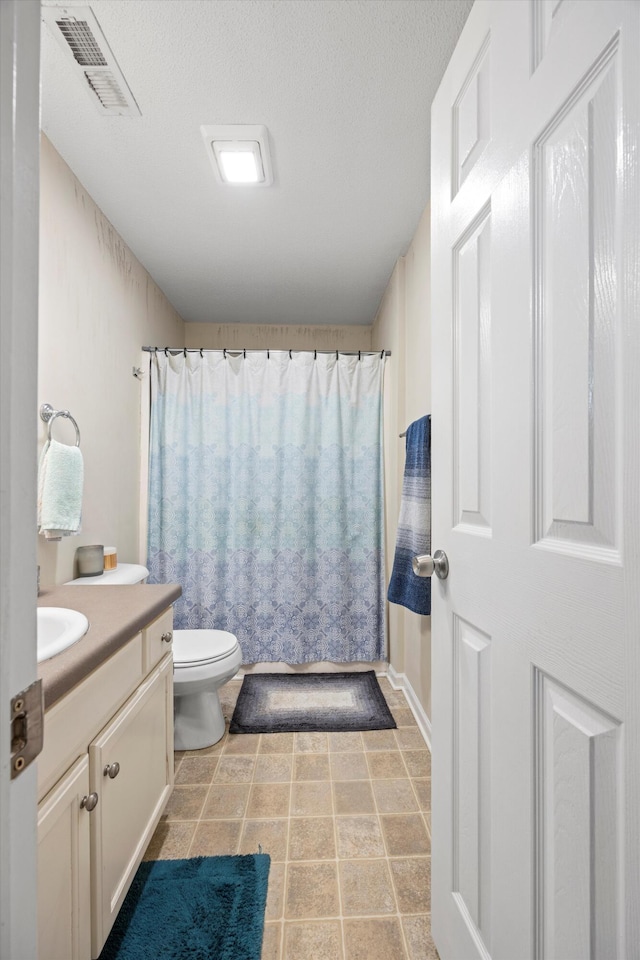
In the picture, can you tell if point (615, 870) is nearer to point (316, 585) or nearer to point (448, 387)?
point (448, 387)

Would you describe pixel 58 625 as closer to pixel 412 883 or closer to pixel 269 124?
pixel 412 883

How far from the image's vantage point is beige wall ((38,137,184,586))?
5.81ft

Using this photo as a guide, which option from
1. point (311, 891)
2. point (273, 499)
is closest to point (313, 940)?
point (311, 891)

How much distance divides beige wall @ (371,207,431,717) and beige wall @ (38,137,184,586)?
1467 mm

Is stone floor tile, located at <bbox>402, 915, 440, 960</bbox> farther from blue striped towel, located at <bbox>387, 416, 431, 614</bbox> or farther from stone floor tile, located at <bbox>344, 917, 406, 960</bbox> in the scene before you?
blue striped towel, located at <bbox>387, 416, 431, 614</bbox>

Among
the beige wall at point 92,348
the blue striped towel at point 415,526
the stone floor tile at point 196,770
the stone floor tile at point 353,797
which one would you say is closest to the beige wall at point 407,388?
the blue striped towel at point 415,526

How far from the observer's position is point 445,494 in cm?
105

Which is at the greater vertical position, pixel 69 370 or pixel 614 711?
pixel 69 370

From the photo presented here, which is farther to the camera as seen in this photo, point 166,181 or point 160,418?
point 160,418

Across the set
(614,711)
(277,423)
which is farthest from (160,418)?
(614,711)

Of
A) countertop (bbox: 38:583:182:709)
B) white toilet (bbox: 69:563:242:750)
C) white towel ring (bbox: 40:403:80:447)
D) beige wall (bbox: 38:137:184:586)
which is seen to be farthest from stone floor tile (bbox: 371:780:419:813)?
white towel ring (bbox: 40:403:80:447)

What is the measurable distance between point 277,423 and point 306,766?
179 cm

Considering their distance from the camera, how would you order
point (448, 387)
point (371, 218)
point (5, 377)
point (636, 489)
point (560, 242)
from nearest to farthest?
point (5, 377) < point (636, 489) < point (560, 242) < point (448, 387) < point (371, 218)

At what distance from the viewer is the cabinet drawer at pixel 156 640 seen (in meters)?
1.39
